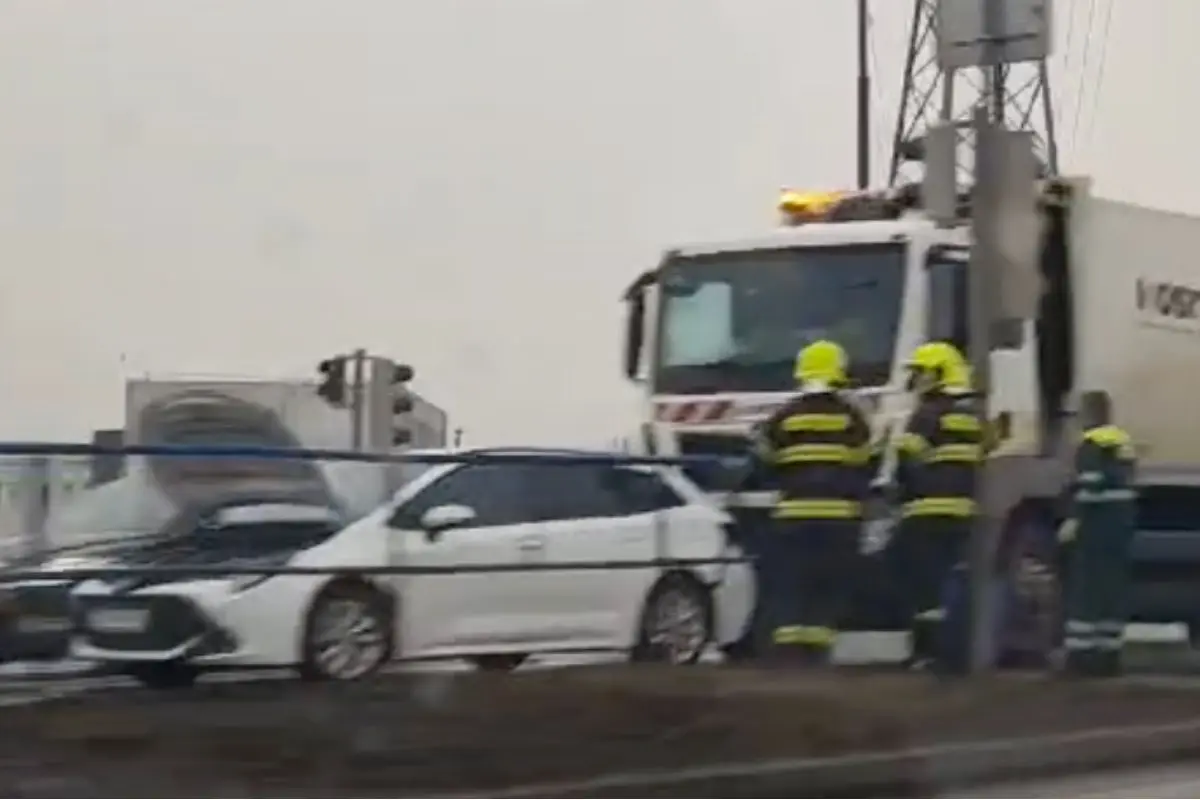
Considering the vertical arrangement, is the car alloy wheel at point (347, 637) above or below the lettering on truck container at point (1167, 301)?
below

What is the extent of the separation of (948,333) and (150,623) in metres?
6.10

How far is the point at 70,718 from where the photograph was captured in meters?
11.1

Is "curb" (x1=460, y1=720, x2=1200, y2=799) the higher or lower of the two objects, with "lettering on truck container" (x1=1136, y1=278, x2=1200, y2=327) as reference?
lower

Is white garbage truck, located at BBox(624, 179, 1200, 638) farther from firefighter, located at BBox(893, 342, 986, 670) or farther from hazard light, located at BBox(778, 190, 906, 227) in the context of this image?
firefighter, located at BBox(893, 342, 986, 670)

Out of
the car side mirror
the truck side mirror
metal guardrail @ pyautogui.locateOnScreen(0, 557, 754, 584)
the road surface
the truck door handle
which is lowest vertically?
the road surface

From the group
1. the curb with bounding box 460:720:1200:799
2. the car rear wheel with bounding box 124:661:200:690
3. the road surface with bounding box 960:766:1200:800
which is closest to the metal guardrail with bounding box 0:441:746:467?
the car rear wheel with bounding box 124:661:200:690

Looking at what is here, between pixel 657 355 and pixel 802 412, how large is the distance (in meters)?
4.09

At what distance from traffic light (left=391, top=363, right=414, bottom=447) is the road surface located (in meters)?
13.3

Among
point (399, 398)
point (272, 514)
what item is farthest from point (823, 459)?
point (399, 398)

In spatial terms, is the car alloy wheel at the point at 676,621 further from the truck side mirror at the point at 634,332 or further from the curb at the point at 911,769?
the curb at the point at 911,769

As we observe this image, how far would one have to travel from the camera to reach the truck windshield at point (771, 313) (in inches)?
671

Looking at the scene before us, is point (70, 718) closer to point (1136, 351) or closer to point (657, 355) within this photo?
point (657, 355)

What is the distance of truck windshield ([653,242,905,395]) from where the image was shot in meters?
17.0

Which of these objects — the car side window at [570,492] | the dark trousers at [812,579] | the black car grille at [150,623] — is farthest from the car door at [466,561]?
the dark trousers at [812,579]
